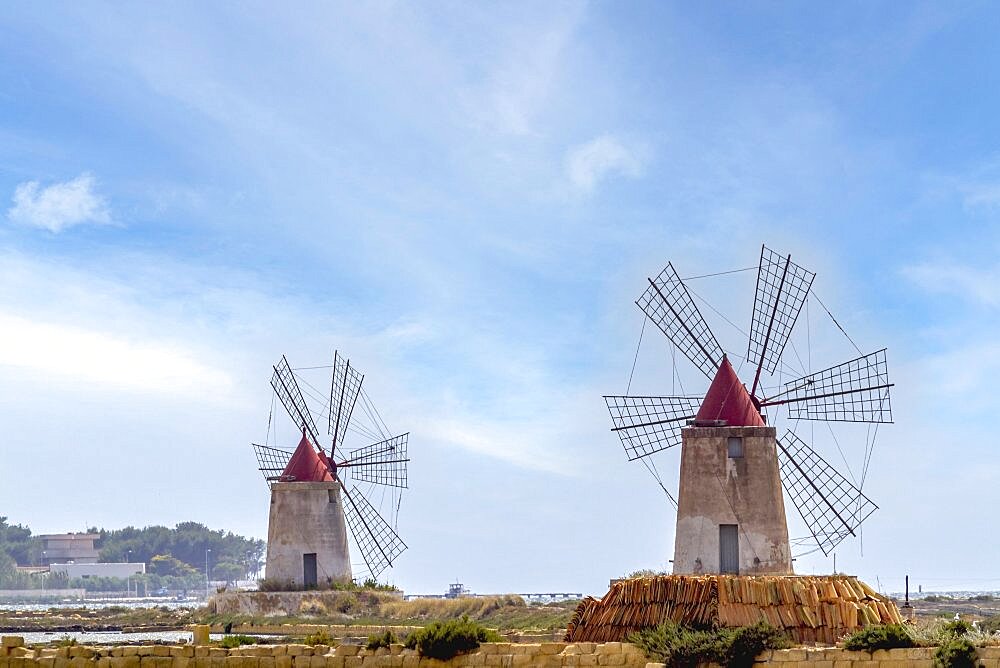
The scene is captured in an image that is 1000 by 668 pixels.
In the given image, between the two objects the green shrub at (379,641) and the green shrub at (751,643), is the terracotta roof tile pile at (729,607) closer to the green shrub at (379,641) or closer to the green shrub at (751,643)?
the green shrub at (751,643)

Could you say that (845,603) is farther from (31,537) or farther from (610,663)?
(31,537)

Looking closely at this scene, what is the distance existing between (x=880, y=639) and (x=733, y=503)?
326 inches

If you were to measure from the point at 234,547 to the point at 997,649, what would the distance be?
14626cm

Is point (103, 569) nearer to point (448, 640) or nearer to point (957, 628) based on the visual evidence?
point (448, 640)

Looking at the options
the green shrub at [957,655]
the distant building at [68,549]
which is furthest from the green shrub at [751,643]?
the distant building at [68,549]

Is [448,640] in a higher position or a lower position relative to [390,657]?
higher

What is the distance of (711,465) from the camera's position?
24891mm

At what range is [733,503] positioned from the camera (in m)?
24.7

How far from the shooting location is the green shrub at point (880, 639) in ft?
53.9

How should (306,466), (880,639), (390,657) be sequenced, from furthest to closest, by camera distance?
(306,466) < (390,657) < (880,639)

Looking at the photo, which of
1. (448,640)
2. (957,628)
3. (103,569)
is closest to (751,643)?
(957,628)

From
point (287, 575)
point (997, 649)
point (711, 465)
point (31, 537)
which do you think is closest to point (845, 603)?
point (997, 649)

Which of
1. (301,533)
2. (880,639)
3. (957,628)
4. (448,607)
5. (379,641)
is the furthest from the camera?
(301,533)

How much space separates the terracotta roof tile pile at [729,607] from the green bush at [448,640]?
1630 millimetres
